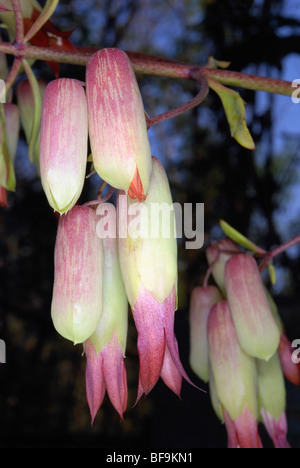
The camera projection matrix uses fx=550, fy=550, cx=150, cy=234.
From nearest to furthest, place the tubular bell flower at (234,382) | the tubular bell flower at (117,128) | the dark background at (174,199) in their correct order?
the tubular bell flower at (117,128), the tubular bell flower at (234,382), the dark background at (174,199)

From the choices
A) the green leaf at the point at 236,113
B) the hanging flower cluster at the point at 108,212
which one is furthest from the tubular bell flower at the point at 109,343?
the green leaf at the point at 236,113

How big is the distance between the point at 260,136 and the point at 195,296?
0.57 m

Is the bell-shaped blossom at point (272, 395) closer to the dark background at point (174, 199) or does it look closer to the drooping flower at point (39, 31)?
the drooping flower at point (39, 31)

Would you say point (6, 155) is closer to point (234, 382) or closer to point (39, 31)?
point (39, 31)

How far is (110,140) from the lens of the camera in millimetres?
249

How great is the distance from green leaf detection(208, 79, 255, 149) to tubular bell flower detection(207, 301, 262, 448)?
117 mm

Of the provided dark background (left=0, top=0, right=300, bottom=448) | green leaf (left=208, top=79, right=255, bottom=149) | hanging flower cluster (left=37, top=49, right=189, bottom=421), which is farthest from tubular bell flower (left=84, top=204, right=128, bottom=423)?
dark background (left=0, top=0, right=300, bottom=448)

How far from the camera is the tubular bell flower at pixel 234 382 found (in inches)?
14.1

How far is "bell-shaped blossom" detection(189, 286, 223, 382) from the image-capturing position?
41 centimetres

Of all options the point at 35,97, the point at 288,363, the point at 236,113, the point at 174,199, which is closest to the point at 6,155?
the point at 35,97

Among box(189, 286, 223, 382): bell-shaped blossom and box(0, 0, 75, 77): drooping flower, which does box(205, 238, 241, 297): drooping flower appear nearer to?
box(189, 286, 223, 382): bell-shaped blossom

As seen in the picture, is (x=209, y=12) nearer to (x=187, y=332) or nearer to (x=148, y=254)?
(x=187, y=332)

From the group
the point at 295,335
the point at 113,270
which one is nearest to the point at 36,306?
the point at 295,335
